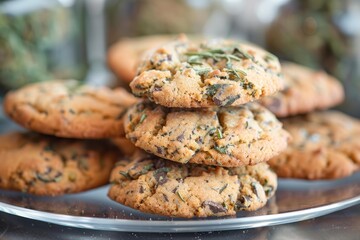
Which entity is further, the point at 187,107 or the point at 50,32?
the point at 50,32

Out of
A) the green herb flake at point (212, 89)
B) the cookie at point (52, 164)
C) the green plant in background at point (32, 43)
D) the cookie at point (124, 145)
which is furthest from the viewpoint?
the green plant in background at point (32, 43)

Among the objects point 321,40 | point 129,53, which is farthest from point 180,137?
point 321,40

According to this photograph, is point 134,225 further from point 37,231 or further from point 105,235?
point 37,231

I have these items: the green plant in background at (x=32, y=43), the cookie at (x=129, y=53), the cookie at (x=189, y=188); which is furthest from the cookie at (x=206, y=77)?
the green plant in background at (x=32, y=43)

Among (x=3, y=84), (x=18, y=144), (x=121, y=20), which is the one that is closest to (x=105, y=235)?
(x=18, y=144)

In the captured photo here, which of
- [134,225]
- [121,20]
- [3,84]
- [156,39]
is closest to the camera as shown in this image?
[134,225]

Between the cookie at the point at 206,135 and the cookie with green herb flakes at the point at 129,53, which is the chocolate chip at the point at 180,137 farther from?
the cookie with green herb flakes at the point at 129,53

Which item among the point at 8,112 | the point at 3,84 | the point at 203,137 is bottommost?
the point at 3,84
